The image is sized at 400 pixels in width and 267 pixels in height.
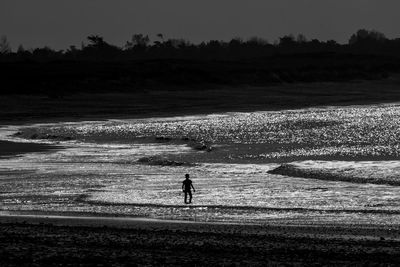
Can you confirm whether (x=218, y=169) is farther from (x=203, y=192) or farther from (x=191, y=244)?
(x=191, y=244)

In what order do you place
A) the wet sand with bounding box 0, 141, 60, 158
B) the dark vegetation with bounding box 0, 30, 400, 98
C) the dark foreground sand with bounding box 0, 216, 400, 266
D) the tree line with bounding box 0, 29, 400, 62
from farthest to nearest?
the tree line with bounding box 0, 29, 400, 62 < the dark vegetation with bounding box 0, 30, 400, 98 < the wet sand with bounding box 0, 141, 60, 158 < the dark foreground sand with bounding box 0, 216, 400, 266

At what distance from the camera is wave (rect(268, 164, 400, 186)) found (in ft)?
83.9

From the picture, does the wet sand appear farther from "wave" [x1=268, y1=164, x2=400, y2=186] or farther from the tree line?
the tree line

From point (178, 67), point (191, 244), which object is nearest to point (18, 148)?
point (191, 244)

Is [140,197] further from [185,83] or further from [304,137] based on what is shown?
[185,83]

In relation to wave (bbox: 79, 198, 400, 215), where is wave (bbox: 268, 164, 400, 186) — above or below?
above

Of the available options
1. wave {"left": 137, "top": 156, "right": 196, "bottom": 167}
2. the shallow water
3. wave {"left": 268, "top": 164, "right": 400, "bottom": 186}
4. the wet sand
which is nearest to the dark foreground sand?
the shallow water

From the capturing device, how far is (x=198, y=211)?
21031mm

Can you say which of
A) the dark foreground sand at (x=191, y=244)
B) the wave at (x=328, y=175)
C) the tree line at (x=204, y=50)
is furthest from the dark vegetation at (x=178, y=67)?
the dark foreground sand at (x=191, y=244)

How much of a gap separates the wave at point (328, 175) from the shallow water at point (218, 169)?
0.10ft

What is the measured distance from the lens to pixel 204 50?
14288 centimetres

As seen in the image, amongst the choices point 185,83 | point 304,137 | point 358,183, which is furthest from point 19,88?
point 358,183

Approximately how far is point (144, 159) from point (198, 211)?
13125 mm

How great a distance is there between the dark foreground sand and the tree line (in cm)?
10666
